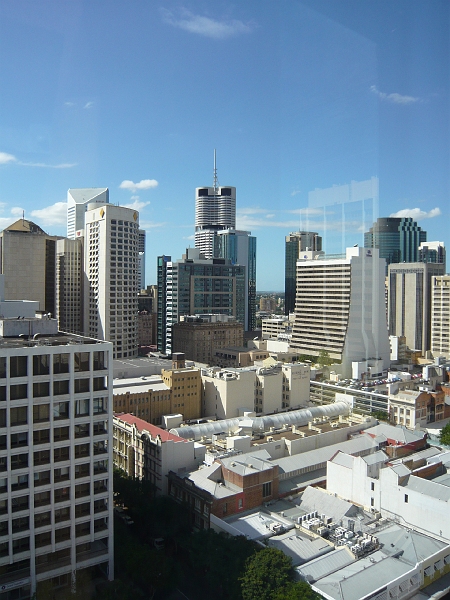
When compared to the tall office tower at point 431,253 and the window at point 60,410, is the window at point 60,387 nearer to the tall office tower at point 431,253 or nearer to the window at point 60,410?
the window at point 60,410

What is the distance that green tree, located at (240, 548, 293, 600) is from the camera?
392 centimetres

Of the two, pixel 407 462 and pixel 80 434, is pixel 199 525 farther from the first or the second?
pixel 407 462

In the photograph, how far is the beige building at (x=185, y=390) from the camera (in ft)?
29.1

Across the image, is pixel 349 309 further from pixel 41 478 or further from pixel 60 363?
pixel 41 478

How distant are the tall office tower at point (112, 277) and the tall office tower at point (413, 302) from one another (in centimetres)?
829

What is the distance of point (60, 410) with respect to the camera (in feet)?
13.5

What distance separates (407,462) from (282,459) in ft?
4.71

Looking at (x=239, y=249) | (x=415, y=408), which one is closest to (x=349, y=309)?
(x=415, y=408)

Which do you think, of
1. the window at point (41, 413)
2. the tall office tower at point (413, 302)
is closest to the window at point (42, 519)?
the window at point (41, 413)

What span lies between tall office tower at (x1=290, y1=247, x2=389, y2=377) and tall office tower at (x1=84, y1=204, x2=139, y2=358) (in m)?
4.45

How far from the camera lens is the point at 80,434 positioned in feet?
13.8

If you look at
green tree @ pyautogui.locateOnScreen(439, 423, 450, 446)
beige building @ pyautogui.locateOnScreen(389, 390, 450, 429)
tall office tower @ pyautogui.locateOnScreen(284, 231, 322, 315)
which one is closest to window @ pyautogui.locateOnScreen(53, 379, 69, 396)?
green tree @ pyautogui.locateOnScreen(439, 423, 450, 446)

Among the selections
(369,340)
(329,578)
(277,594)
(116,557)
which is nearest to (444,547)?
(329,578)

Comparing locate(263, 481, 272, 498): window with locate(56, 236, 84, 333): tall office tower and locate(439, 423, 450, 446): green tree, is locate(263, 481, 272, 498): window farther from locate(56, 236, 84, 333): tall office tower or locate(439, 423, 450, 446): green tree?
locate(56, 236, 84, 333): tall office tower
